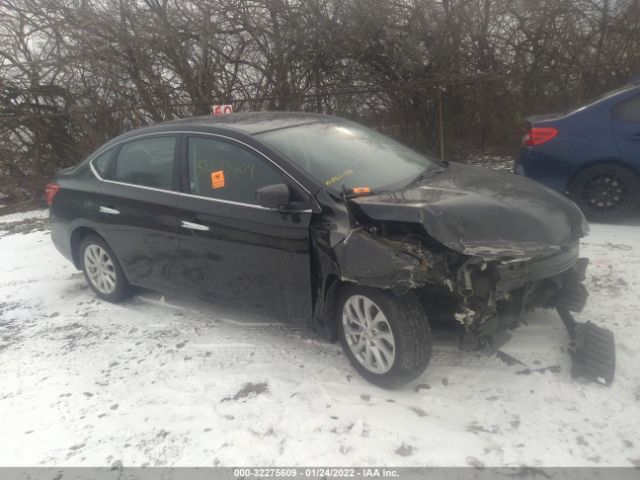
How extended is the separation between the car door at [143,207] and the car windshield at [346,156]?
993 millimetres

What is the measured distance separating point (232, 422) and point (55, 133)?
8.95m

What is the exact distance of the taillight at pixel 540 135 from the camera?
5.60 metres

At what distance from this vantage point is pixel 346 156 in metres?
3.78

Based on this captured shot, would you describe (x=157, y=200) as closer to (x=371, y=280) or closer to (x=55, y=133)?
(x=371, y=280)

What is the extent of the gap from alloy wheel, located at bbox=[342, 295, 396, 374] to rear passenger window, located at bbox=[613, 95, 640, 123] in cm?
409

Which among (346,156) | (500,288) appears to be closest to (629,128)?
(346,156)

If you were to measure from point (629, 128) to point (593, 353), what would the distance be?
3.36 m

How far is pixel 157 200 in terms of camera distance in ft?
13.3

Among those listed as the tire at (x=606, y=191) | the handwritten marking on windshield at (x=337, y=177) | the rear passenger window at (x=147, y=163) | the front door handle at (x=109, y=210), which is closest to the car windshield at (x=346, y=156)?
the handwritten marking on windshield at (x=337, y=177)

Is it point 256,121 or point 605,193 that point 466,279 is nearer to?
point 256,121

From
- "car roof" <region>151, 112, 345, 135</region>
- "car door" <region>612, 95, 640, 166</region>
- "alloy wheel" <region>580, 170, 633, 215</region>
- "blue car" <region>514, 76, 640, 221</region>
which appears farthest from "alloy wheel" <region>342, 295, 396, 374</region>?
"car door" <region>612, 95, 640, 166</region>

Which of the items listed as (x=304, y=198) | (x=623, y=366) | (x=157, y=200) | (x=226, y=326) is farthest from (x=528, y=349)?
(x=157, y=200)

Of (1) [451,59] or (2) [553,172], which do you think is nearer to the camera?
(2) [553,172]

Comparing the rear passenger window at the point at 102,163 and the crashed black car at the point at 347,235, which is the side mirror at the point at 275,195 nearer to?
the crashed black car at the point at 347,235
